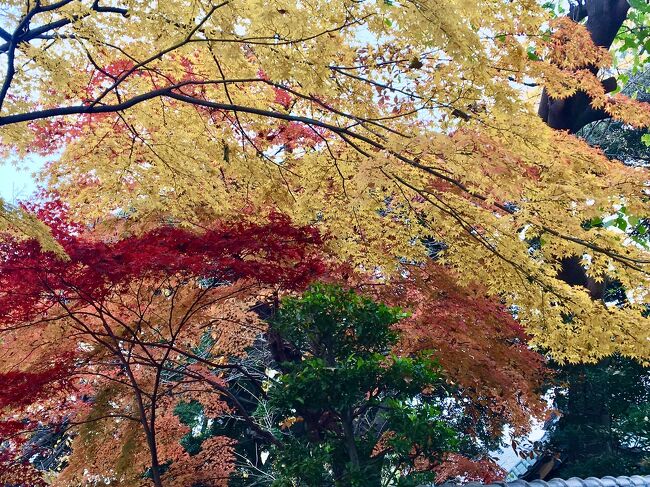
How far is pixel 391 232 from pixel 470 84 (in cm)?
197

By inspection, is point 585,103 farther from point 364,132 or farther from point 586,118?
point 364,132

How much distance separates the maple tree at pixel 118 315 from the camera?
440 centimetres

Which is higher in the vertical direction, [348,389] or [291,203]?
[291,203]

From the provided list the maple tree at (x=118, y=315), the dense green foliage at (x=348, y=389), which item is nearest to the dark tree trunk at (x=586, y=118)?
the maple tree at (x=118, y=315)

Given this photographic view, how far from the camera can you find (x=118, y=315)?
5.62 m

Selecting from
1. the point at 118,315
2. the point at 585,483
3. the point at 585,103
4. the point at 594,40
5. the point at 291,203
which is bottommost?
the point at 585,483

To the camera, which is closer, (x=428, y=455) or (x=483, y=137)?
(x=428, y=455)

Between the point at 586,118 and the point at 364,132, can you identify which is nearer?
the point at 364,132

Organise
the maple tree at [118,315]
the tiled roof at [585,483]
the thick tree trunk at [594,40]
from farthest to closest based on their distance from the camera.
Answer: the thick tree trunk at [594,40] < the maple tree at [118,315] < the tiled roof at [585,483]

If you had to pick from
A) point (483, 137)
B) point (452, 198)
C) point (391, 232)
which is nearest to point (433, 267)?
point (391, 232)

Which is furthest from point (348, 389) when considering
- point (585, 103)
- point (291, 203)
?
point (585, 103)

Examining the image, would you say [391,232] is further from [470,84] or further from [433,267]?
[470,84]

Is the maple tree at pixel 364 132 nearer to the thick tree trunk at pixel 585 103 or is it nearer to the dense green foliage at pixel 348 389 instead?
the dense green foliage at pixel 348 389

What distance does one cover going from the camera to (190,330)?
21.4 ft
